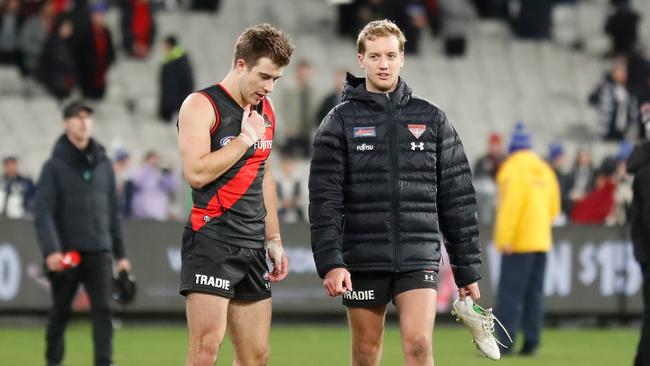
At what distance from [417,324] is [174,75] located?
1522cm

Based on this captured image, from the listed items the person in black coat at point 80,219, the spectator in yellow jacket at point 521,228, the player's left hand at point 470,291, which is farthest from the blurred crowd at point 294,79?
the player's left hand at point 470,291

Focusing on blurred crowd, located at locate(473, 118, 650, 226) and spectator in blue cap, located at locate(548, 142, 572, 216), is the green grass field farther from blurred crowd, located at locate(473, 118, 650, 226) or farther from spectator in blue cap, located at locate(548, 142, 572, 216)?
spectator in blue cap, located at locate(548, 142, 572, 216)

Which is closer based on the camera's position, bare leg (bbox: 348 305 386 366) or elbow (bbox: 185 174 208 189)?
elbow (bbox: 185 174 208 189)

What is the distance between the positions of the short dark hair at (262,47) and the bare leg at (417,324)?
60.7 inches

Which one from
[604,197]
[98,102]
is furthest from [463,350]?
[98,102]

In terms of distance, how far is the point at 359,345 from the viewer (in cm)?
919

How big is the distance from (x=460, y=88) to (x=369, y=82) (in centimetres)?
1905

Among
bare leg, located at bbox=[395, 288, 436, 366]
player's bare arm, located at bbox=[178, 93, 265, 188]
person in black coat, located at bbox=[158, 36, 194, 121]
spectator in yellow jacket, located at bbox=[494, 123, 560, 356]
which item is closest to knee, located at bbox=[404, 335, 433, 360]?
bare leg, located at bbox=[395, 288, 436, 366]

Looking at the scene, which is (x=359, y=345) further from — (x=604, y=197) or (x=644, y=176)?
(x=604, y=197)

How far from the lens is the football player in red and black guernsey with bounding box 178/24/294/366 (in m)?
8.87

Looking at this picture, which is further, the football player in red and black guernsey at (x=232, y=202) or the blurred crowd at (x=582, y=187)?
the blurred crowd at (x=582, y=187)

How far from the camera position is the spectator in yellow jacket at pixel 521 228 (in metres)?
15.5

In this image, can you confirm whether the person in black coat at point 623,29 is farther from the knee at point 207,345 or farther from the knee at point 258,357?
the knee at point 207,345

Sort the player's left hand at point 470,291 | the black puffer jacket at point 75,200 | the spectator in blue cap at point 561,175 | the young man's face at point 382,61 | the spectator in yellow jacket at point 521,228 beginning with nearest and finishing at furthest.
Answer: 1. the young man's face at point 382,61
2. the player's left hand at point 470,291
3. the black puffer jacket at point 75,200
4. the spectator in yellow jacket at point 521,228
5. the spectator in blue cap at point 561,175
